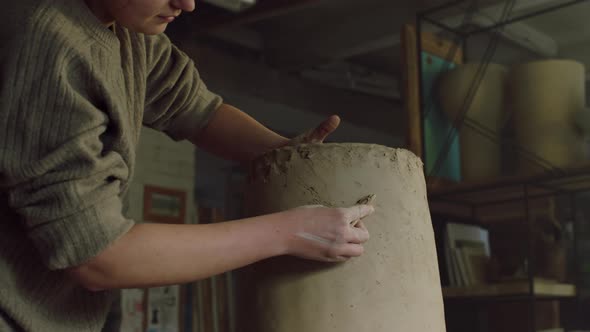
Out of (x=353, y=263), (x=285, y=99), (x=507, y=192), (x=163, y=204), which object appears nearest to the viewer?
(x=353, y=263)

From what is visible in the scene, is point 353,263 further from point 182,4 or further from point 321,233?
point 182,4

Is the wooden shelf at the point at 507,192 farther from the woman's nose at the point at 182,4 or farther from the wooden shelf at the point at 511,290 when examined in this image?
A: the woman's nose at the point at 182,4

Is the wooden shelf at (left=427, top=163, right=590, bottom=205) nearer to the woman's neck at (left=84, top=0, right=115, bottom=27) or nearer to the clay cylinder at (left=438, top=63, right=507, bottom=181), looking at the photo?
the clay cylinder at (left=438, top=63, right=507, bottom=181)

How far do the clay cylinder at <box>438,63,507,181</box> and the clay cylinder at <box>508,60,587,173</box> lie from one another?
0.08m

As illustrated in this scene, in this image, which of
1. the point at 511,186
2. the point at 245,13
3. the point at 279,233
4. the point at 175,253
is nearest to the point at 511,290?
the point at 511,186

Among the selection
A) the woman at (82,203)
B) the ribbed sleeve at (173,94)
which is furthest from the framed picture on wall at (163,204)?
the woman at (82,203)

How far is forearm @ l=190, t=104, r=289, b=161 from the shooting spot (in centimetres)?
139

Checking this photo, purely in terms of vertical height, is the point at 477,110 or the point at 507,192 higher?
the point at 477,110

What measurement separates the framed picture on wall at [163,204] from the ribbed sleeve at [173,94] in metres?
2.57

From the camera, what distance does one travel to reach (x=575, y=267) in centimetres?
266

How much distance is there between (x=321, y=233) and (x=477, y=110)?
1.72 meters

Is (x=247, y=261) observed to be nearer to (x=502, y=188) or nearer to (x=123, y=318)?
(x=502, y=188)

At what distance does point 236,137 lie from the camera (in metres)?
1.40

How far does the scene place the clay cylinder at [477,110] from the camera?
261 cm
